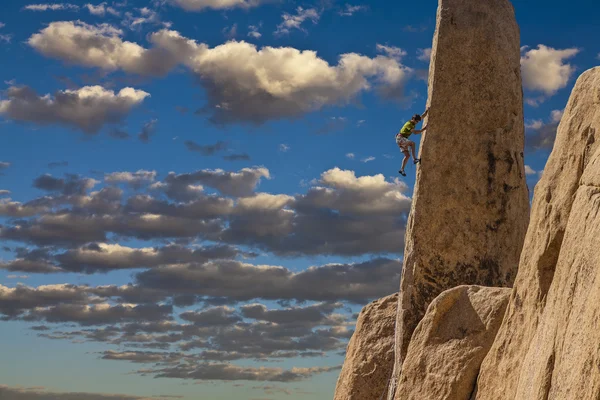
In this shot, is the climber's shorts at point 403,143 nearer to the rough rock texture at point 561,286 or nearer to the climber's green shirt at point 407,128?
the climber's green shirt at point 407,128

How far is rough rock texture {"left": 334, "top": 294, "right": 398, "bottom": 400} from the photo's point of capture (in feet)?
77.3

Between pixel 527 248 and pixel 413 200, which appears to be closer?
pixel 527 248

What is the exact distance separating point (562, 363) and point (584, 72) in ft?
16.9

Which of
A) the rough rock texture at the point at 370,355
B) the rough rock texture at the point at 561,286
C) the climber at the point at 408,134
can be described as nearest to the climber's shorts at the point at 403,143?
the climber at the point at 408,134

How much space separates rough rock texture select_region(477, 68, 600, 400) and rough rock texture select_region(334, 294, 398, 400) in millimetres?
8050

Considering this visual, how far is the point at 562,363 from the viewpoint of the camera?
11.3 metres

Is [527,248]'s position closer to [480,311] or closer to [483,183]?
[480,311]

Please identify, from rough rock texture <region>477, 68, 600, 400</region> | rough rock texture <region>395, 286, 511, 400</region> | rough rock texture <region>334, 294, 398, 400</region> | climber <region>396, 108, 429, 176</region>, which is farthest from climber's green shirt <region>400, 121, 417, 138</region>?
rough rock texture <region>477, 68, 600, 400</region>

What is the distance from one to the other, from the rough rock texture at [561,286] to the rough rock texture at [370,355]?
317 inches

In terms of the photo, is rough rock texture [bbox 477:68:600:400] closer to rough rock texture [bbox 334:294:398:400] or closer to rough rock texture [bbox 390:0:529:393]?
rough rock texture [bbox 390:0:529:393]

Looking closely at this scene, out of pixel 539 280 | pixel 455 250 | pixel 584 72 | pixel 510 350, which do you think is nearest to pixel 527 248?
pixel 539 280

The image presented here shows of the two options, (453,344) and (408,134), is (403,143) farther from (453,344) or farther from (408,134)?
(453,344)

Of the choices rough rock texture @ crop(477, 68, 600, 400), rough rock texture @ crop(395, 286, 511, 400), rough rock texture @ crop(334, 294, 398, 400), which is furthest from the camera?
rough rock texture @ crop(334, 294, 398, 400)

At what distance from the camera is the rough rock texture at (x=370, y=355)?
23.5 m
